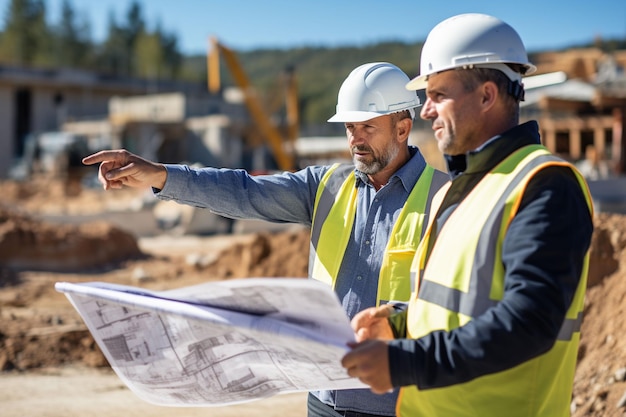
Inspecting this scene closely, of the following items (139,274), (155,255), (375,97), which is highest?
(375,97)

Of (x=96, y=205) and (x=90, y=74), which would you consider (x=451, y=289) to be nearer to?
(x=96, y=205)

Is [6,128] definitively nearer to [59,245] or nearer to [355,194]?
[59,245]

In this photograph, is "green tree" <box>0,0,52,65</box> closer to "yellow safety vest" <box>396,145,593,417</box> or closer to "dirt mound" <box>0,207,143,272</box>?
"dirt mound" <box>0,207,143,272</box>

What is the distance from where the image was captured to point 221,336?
1972 mm

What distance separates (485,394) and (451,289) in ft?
0.82

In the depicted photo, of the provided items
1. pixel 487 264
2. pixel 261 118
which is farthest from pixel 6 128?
pixel 487 264

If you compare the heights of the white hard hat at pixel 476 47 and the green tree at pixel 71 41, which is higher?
the green tree at pixel 71 41

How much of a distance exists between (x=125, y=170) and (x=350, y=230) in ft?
2.77

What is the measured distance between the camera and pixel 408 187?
9.29 ft

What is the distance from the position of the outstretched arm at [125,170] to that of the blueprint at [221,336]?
23.3 inches

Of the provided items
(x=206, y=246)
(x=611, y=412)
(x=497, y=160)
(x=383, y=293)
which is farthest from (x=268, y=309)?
(x=206, y=246)

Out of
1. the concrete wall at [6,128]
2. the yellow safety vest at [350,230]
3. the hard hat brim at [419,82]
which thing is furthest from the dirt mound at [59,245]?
the concrete wall at [6,128]

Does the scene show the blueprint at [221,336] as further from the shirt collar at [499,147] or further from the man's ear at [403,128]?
the man's ear at [403,128]

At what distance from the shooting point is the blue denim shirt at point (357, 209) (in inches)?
104
